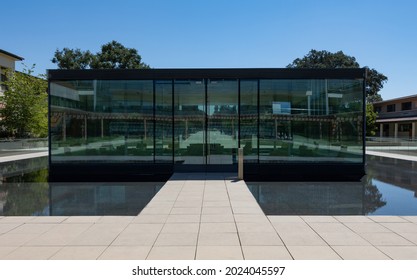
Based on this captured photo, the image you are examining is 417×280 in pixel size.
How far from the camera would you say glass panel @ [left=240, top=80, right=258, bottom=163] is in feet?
50.2

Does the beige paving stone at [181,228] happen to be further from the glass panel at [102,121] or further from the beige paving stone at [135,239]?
the glass panel at [102,121]

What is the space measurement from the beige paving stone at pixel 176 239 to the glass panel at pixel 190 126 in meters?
9.16

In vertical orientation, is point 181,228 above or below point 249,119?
below

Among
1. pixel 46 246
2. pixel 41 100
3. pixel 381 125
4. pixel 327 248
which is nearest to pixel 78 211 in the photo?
pixel 46 246

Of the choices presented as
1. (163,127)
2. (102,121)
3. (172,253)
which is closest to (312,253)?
(172,253)

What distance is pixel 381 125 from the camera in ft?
193

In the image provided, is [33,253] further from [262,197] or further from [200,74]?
[200,74]

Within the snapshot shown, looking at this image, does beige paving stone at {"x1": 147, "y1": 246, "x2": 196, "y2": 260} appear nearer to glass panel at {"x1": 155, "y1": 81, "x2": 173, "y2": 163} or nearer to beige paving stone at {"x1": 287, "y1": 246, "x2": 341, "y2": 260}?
beige paving stone at {"x1": 287, "y1": 246, "x2": 341, "y2": 260}

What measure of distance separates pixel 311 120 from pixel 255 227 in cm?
1026

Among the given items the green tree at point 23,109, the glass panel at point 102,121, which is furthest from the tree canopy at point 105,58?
the glass panel at point 102,121

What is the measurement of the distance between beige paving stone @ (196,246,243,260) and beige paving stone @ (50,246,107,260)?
1.78 m

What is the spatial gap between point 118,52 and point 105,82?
151 feet

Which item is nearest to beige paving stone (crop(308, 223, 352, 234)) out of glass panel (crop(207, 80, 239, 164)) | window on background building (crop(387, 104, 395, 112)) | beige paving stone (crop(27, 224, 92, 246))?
beige paving stone (crop(27, 224, 92, 246))

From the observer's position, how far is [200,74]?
1501 centimetres
